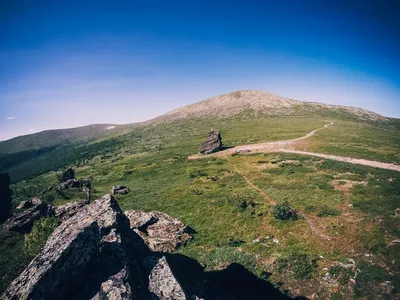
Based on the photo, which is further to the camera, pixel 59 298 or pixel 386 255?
pixel 386 255

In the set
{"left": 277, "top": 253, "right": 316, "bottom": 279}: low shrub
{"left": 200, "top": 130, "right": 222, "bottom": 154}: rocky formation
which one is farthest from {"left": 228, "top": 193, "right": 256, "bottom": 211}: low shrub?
{"left": 200, "top": 130, "right": 222, "bottom": 154}: rocky formation

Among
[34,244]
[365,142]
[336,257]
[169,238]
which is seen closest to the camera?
[34,244]

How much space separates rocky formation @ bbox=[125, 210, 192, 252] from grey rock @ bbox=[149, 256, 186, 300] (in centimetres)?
867

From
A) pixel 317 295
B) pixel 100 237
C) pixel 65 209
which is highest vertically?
pixel 100 237

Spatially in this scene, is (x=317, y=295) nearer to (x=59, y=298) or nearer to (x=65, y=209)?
(x=59, y=298)

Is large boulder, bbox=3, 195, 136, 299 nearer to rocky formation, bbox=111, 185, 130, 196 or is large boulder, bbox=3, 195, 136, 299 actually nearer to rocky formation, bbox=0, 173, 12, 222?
rocky formation, bbox=111, 185, 130, 196

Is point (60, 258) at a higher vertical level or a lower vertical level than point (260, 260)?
higher

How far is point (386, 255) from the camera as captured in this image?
2069cm

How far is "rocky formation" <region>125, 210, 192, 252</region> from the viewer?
85.5 feet

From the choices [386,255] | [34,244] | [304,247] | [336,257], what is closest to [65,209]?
[34,244]

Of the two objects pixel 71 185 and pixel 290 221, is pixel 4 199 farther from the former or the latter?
pixel 290 221

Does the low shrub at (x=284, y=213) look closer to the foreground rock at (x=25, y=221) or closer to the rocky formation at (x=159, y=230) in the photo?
the rocky formation at (x=159, y=230)

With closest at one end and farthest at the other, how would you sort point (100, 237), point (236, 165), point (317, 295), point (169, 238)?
point (100, 237) < point (317, 295) < point (169, 238) < point (236, 165)

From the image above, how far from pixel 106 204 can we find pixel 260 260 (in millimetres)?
15658
